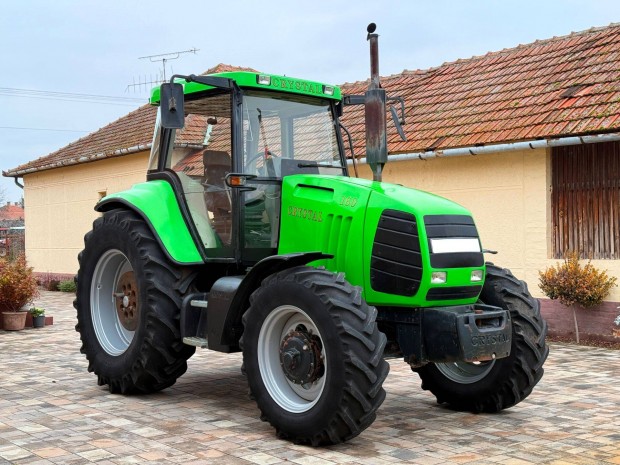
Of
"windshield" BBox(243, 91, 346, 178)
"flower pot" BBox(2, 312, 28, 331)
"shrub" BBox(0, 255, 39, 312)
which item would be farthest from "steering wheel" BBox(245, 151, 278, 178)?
"flower pot" BBox(2, 312, 28, 331)

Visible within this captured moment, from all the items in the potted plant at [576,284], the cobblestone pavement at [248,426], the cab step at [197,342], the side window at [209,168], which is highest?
the side window at [209,168]

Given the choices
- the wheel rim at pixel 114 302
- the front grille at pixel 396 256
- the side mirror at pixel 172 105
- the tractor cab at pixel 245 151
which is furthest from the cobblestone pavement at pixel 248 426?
the side mirror at pixel 172 105

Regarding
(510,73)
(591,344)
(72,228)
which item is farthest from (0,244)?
(591,344)

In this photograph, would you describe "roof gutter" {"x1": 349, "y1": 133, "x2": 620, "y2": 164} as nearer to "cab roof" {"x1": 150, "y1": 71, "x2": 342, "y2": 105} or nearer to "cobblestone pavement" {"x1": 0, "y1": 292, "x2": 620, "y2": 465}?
"cobblestone pavement" {"x1": 0, "y1": 292, "x2": 620, "y2": 465}

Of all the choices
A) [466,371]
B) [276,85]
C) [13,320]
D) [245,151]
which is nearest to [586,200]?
[466,371]

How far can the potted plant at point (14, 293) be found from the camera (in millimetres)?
12484

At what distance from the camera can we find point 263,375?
19.5 feet

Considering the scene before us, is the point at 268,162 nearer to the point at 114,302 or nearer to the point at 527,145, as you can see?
the point at 114,302

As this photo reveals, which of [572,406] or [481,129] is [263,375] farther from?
[481,129]

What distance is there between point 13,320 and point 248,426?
7.54m

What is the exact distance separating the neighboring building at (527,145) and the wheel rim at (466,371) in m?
4.65

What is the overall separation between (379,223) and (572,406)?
241 cm

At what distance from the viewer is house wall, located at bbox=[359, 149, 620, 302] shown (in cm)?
1138

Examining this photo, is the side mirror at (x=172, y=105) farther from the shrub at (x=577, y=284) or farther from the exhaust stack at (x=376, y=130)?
the shrub at (x=577, y=284)
